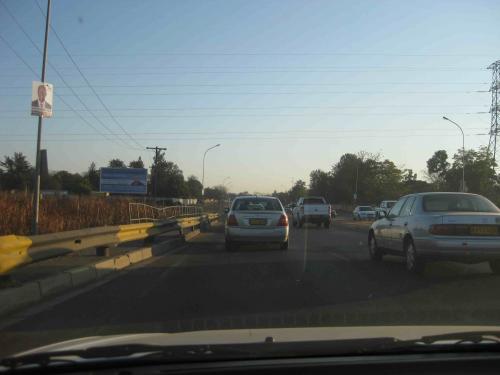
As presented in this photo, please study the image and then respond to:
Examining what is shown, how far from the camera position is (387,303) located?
A: 7.52m

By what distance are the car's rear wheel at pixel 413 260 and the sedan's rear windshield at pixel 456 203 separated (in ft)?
2.53

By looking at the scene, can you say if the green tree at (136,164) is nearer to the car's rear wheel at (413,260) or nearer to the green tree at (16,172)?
the green tree at (16,172)

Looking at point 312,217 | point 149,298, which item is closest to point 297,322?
point 149,298

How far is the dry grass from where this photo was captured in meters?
15.8

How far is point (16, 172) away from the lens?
94688mm

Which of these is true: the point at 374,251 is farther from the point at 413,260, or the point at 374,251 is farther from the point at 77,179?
the point at 77,179

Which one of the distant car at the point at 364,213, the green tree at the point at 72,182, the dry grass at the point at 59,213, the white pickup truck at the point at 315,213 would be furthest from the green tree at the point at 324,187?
the dry grass at the point at 59,213

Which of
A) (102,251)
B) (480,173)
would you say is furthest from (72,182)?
(102,251)

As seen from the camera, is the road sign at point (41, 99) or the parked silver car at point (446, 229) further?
the road sign at point (41, 99)

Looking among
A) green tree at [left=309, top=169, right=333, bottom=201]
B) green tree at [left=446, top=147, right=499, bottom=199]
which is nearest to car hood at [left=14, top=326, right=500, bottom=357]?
green tree at [left=446, top=147, right=499, bottom=199]

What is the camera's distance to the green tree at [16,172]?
8975 cm

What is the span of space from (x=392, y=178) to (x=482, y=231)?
100 meters

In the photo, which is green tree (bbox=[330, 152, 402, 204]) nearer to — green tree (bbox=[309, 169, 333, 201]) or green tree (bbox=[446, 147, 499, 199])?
green tree (bbox=[309, 169, 333, 201])

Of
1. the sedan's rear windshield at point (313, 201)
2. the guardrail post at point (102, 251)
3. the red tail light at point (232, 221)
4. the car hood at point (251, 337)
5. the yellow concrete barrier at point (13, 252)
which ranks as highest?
the sedan's rear windshield at point (313, 201)
